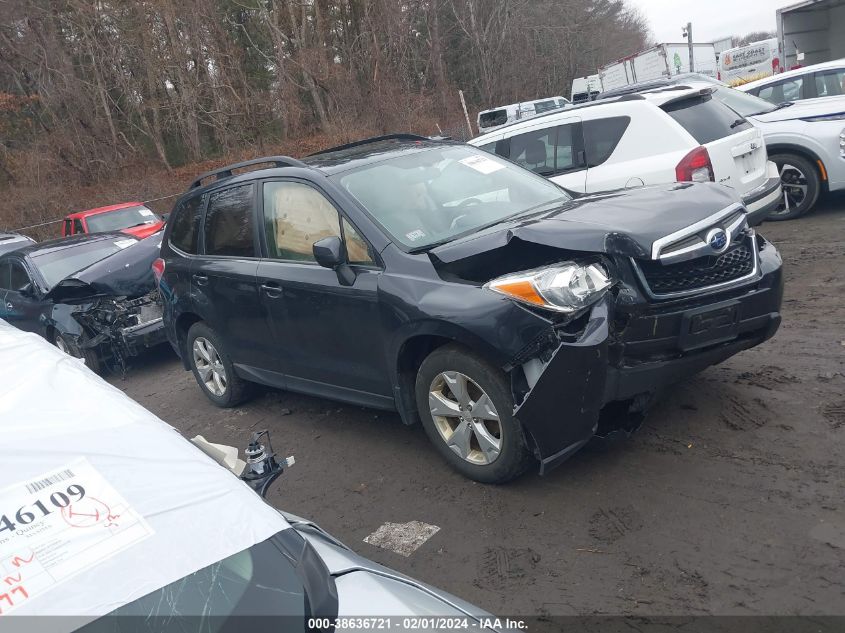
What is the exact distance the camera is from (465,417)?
412 cm

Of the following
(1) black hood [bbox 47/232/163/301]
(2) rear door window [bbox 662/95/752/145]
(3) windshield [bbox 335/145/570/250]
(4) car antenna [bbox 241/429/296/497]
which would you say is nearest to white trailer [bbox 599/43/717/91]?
(2) rear door window [bbox 662/95/752/145]

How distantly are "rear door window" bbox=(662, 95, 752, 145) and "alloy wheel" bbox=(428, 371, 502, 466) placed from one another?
14.8 feet

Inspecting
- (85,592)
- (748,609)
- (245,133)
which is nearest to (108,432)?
(85,592)

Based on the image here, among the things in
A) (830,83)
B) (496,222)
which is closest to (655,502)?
(496,222)

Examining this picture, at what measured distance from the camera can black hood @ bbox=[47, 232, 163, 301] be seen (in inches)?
335

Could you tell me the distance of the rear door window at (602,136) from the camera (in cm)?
766

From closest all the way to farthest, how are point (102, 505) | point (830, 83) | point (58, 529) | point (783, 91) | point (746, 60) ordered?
point (58, 529), point (102, 505), point (830, 83), point (783, 91), point (746, 60)

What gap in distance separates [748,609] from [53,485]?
99.8 inches

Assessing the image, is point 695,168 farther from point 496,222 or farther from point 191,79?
point 191,79

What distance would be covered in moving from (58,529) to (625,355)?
2.76 meters

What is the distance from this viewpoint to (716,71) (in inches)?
1296

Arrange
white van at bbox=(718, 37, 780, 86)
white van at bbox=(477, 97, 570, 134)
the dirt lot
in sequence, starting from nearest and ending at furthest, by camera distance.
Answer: the dirt lot
white van at bbox=(477, 97, 570, 134)
white van at bbox=(718, 37, 780, 86)

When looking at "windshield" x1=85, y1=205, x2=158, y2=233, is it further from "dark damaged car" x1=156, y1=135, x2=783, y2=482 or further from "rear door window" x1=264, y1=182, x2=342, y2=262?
"rear door window" x1=264, y1=182, x2=342, y2=262

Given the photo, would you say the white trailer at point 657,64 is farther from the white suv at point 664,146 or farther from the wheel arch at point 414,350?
the wheel arch at point 414,350
